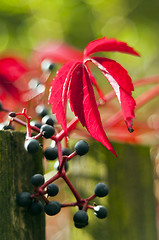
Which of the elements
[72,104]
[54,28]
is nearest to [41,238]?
[72,104]

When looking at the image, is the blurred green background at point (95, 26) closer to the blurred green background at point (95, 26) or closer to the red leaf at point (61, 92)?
the blurred green background at point (95, 26)

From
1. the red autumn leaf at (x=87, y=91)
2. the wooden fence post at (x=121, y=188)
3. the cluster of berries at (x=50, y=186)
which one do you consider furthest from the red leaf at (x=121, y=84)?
the wooden fence post at (x=121, y=188)

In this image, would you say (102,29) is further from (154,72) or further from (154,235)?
(154,235)

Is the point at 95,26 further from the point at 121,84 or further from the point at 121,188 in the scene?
the point at 121,84

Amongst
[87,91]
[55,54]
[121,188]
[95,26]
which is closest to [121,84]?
[87,91]

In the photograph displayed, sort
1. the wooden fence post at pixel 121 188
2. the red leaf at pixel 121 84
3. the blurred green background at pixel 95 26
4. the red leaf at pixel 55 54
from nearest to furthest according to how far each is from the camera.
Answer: the red leaf at pixel 121 84 < the wooden fence post at pixel 121 188 < the red leaf at pixel 55 54 < the blurred green background at pixel 95 26

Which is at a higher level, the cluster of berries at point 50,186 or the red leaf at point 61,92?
the red leaf at point 61,92

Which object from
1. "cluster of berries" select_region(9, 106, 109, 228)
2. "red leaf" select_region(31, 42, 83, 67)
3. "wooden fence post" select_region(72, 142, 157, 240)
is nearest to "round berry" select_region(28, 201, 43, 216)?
"cluster of berries" select_region(9, 106, 109, 228)

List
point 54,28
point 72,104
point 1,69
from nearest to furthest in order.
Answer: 1. point 72,104
2. point 1,69
3. point 54,28
